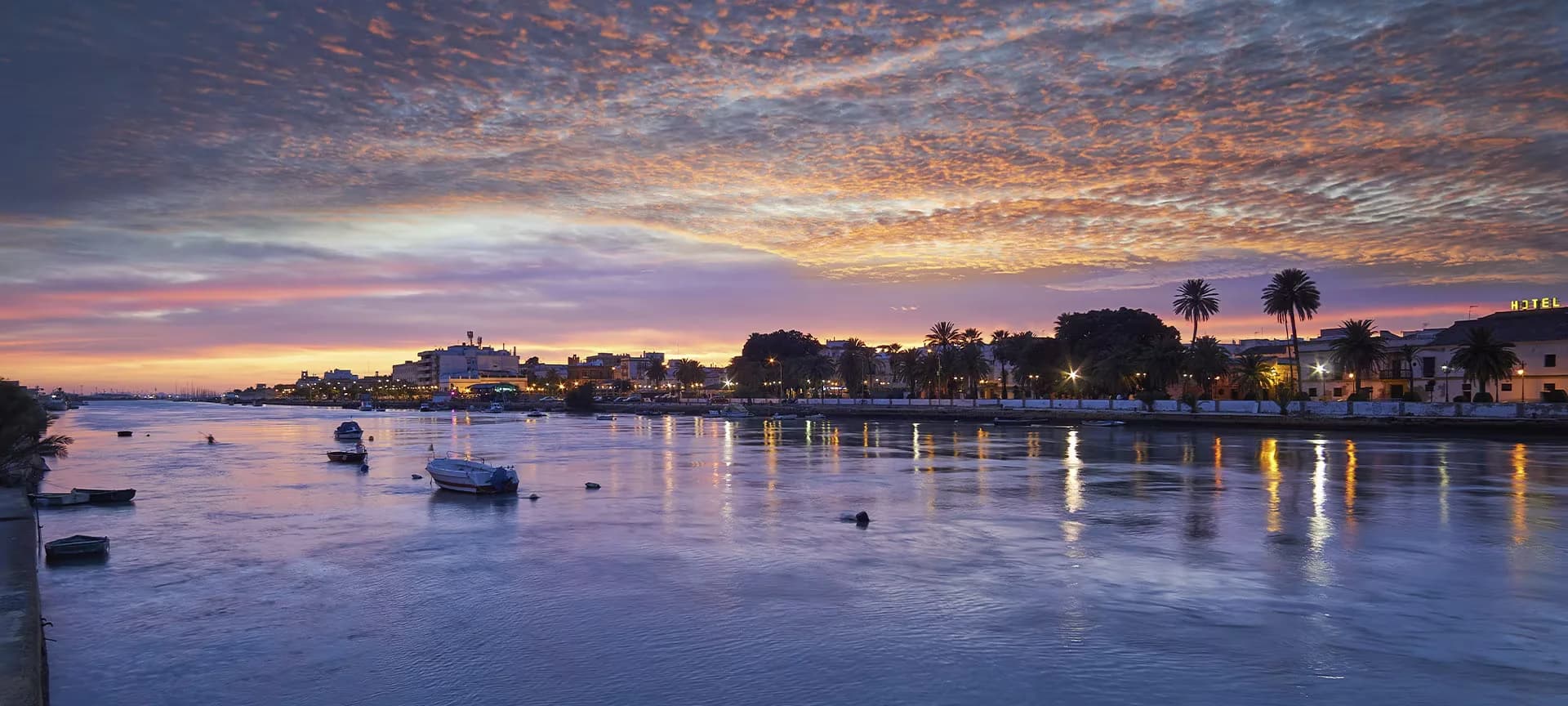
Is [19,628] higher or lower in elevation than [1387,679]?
higher

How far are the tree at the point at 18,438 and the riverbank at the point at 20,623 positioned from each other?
63.0 feet

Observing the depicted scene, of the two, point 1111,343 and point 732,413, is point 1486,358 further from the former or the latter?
point 732,413

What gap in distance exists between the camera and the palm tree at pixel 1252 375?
9906 cm

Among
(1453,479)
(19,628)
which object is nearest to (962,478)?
(1453,479)

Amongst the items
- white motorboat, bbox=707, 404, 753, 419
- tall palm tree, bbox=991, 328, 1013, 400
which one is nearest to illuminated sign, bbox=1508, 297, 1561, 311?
tall palm tree, bbox=991, 328, 1013, 400

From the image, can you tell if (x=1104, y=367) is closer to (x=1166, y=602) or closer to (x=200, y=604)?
(x=1166, y=602)

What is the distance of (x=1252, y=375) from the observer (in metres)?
98.9

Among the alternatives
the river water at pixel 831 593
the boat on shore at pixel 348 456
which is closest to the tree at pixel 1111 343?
the river water at pixel 831 593

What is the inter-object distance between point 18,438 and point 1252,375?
340ft

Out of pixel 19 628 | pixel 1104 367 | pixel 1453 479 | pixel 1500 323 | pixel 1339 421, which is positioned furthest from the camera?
pixel 1104 367

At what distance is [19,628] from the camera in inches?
586

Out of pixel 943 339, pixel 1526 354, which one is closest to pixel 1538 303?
pixel 1526 354

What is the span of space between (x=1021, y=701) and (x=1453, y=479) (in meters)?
42.4

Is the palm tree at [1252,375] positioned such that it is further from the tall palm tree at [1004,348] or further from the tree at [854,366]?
the tree at [854,366]
